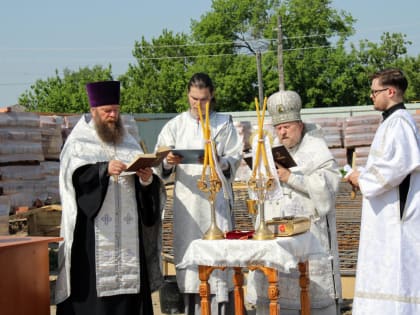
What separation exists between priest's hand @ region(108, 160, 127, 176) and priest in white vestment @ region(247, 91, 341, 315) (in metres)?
1.19

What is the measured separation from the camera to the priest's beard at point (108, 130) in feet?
20.9

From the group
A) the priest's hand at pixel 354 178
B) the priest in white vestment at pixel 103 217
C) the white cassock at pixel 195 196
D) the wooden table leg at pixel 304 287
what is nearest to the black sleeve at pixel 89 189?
the priest in white vestment at pixel 103 217

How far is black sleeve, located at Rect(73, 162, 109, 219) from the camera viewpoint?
6.19 m

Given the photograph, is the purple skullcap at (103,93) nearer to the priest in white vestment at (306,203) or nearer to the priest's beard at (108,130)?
the priest's beard at (108,130)

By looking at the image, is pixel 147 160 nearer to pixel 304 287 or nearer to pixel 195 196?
pixel 195 196

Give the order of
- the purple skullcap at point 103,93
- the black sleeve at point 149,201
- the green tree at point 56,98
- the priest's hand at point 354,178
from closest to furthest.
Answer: the priest's hand at point 354,178, the purple skullcap at point 103,93, the black sleeve at point 149,201, the green tree at point 56,98

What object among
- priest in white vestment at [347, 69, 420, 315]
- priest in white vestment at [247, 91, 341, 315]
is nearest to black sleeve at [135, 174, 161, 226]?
priest in white vestment at [247, 91, 341, 315]

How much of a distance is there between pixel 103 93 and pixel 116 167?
2.21 ft

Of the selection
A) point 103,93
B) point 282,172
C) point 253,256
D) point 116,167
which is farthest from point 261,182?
point 103,93

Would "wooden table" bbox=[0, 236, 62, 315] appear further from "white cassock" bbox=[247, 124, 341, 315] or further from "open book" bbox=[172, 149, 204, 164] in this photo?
"white cassock" bbox=[247, 124, 341, 315]

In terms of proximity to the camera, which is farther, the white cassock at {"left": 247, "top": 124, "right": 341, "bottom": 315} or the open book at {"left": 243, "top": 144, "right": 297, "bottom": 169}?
the white cassock at {"left": 247, "top": 124, "right": 341, "bottom": 315}

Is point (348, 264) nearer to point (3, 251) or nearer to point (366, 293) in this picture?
point (366, 293)

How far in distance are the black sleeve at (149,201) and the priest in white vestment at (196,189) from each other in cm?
23

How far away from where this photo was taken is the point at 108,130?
638 centimetres
